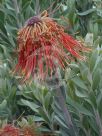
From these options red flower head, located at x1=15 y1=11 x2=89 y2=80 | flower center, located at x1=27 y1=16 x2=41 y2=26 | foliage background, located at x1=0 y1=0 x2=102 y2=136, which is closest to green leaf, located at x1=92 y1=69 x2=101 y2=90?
foliage background, located at x1=0 y1=0 x2=102 y2=136

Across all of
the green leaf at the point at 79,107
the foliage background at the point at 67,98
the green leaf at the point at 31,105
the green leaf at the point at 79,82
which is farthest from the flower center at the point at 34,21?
the green leaf at the point at 31,105

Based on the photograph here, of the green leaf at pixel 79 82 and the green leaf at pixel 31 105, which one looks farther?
the green leaf at pixel 31 105

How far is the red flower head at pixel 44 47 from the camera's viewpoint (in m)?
1.74

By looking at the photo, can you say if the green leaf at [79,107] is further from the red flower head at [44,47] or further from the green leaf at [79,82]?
the red flower head at [44,47]

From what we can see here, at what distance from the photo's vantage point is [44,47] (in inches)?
68.4

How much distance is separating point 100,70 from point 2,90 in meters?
0.72

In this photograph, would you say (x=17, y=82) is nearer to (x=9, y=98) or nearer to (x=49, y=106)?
(x=9, y=98)

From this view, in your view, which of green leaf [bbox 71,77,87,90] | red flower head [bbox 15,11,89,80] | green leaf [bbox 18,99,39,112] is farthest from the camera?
green leaf [bbox 18,99,39,112]

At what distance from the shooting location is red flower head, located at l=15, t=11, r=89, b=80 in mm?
1739

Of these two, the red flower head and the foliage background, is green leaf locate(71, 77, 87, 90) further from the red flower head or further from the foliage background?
the red flower head

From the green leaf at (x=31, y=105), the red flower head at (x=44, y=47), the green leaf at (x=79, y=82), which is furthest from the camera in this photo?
the green leaf at (x=31, y=105)

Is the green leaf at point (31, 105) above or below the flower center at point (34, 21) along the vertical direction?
below

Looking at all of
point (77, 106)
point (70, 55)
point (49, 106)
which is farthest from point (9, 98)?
point (70, 55)

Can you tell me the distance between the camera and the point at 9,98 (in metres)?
2.65
